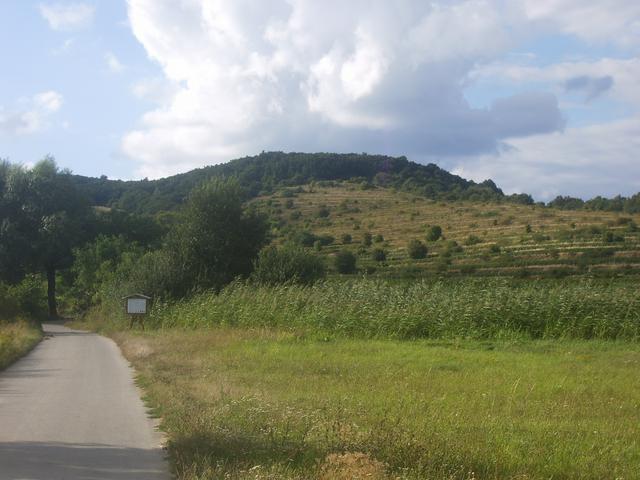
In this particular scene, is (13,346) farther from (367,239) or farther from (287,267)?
(367,239)

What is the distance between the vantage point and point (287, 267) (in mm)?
40031

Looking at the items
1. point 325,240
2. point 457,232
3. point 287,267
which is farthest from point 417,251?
point 287,267

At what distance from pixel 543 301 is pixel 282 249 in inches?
758

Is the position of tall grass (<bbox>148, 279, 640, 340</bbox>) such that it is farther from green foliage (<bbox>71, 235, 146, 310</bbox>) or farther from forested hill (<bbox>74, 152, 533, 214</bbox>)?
forested hill (<bbox>74, 152, 533, 214</bbox>)

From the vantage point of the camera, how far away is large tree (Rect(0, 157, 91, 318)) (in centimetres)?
5544

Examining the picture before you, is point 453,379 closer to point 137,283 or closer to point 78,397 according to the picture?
point 78,397

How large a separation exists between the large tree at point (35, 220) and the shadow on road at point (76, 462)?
4956cm

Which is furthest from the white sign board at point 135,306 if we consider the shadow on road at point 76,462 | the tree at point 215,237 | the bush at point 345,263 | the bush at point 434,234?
the bush at point 434,234

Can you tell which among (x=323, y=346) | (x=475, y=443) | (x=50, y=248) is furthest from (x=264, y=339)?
(x=50, y=248)

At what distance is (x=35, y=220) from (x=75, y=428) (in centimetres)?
4983

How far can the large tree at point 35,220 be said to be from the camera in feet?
182

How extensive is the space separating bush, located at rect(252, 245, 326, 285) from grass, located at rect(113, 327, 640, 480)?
1936 cm

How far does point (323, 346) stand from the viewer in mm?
21406

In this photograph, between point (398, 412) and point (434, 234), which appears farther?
point (434, 234)
